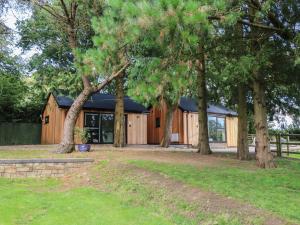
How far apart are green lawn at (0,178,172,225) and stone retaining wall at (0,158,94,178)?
1.24 metres

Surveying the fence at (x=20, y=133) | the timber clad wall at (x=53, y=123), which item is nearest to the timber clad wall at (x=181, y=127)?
the timber clad wall at (x=53, y=123)

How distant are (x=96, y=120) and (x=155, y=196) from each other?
12.8 m

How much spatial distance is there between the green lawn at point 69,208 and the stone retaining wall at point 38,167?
1.24m

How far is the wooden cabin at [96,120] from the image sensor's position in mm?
18422

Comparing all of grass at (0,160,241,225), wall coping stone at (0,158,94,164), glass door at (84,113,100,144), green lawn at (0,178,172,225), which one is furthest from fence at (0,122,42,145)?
green lawn at (0,178,172,225)

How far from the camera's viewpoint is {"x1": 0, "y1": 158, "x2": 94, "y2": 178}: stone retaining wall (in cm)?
905

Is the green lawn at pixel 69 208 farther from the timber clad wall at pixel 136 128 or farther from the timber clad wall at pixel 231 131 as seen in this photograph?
the timber clad wall at pixel 231 131

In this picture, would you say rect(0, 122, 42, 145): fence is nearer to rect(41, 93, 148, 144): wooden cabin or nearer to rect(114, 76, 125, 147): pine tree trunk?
rect(41, 93, 148, 144): wooden cabin

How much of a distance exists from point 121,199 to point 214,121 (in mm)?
15894

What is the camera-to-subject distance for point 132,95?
6375 mm

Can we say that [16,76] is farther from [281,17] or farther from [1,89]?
[281,17]

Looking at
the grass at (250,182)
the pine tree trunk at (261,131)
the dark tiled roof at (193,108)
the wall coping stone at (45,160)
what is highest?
the dark tiled roof at (193,108)

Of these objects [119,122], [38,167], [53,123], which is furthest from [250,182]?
[53,123]

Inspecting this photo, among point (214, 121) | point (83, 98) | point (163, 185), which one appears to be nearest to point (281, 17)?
point (163, 185)
